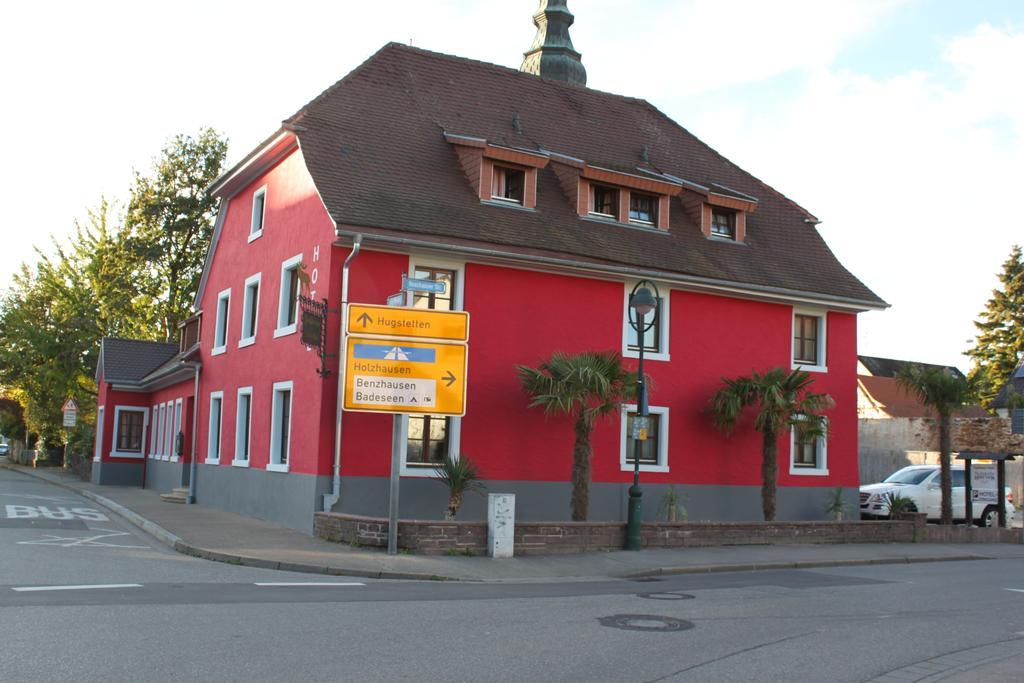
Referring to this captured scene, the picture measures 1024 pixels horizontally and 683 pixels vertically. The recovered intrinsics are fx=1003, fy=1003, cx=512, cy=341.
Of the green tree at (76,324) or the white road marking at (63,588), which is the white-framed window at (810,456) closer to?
the white road marking at (63,588)

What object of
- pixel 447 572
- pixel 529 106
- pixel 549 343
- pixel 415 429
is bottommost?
pixel 447 572

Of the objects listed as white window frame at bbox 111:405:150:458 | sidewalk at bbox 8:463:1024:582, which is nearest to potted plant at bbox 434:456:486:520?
sidewalk at bbox 8:463:1024:582

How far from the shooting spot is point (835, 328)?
24.8 metres

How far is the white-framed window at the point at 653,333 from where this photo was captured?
21.9 meters

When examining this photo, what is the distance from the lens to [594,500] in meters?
21.1

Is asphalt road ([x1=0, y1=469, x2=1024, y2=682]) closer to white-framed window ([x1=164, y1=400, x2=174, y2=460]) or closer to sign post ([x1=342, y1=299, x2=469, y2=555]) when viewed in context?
sign post ([x1=342, y1=299, x2=469, y2=555])

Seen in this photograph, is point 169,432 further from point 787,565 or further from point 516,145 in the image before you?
point 787,565

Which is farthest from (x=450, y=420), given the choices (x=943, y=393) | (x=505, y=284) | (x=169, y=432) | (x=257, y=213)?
(x=169, y=432)

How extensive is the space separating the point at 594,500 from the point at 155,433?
20150mm

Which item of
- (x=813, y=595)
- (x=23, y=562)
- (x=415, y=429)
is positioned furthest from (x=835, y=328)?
(x=23, y=562)

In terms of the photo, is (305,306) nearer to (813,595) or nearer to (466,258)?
(466,258)

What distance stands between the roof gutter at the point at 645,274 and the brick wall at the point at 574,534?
5162 millimetres

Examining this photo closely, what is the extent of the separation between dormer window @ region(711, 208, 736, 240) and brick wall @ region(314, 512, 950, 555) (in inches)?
317

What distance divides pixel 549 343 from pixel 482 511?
373 centimetres
